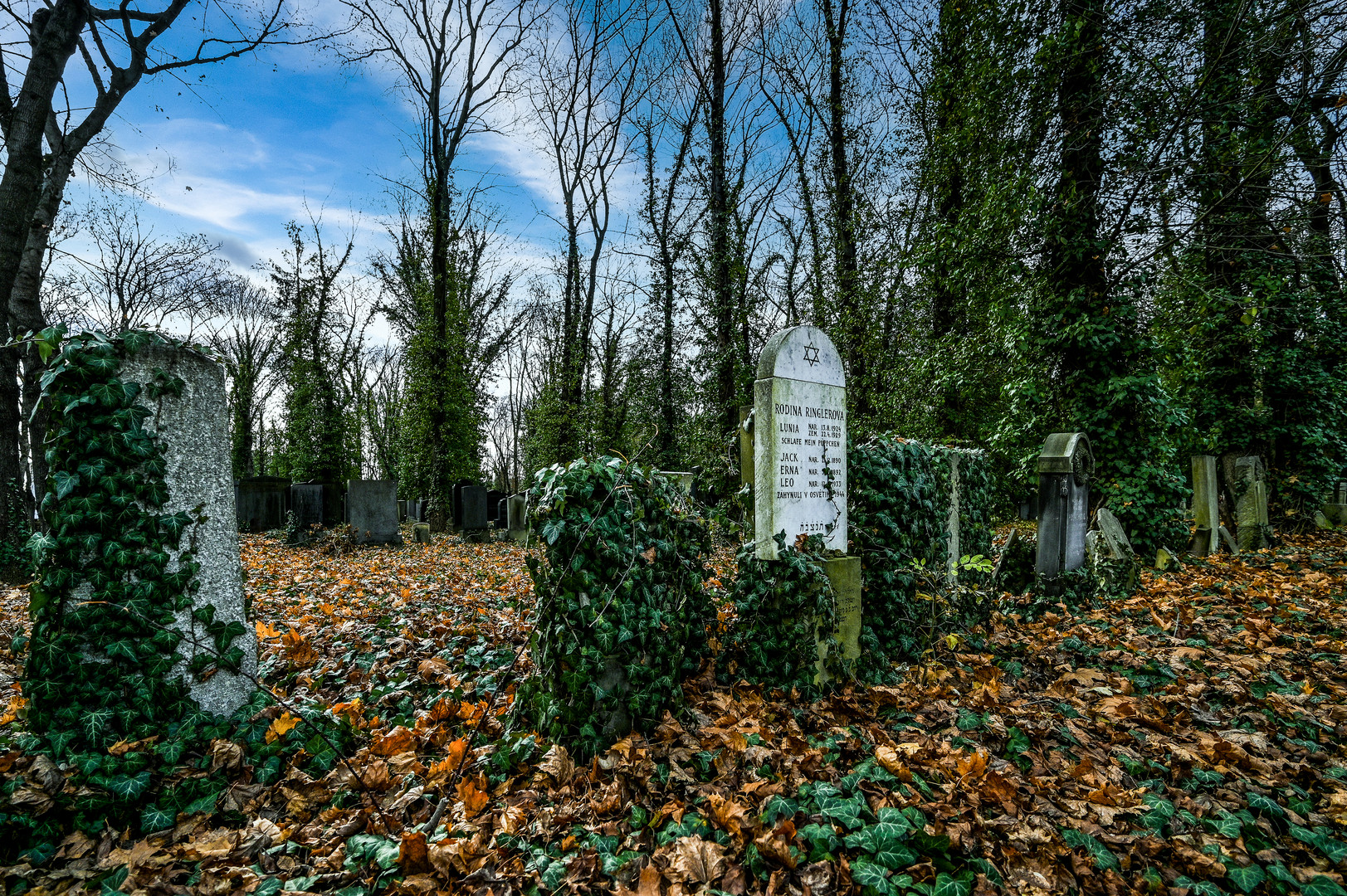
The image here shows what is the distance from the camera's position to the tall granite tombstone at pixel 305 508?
11.2 meters

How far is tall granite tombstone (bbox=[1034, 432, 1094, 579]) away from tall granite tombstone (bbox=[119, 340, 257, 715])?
272 inches

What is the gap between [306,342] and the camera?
17984 millimetres

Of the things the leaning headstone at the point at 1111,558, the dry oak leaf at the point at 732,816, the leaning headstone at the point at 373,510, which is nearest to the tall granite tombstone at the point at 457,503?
the leaning headstone at the point at 373,510

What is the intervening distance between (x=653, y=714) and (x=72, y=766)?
2540 mm

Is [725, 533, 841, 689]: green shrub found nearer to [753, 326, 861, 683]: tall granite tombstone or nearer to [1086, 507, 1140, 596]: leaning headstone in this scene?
[753, 326, 861, 683]: tall granite tombstone

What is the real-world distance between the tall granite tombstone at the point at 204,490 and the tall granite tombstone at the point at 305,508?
898 cm

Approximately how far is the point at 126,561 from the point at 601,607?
89.0 inches

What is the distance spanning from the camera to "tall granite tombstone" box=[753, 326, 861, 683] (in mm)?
3967

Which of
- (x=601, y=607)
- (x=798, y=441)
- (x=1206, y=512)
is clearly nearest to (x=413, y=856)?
(x=601, y=607)

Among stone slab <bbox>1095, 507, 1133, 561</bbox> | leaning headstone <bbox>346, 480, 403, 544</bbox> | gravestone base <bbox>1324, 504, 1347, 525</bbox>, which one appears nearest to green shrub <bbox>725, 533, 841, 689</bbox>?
stone slab <bbox>1095, 507, 1133, 561</bbox>

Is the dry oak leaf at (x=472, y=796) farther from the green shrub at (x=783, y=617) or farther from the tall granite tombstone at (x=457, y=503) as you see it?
the tall granite tombstone at (x=457, y=503)

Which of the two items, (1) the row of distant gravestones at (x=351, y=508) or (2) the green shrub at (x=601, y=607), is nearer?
(2) the green shrub at (x=601, y=607)

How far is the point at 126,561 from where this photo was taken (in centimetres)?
283

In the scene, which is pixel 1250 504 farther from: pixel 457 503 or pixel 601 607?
pixel 457 503
